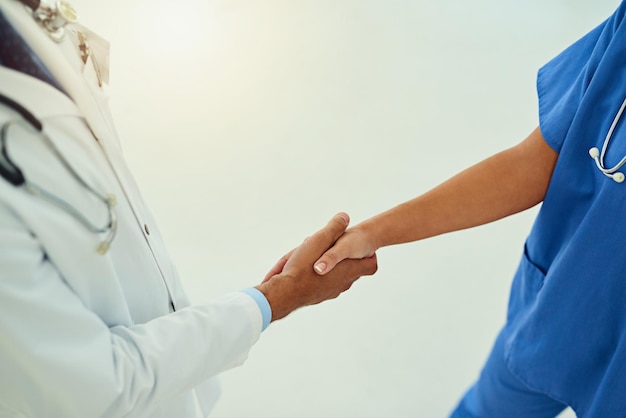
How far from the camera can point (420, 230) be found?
99cm

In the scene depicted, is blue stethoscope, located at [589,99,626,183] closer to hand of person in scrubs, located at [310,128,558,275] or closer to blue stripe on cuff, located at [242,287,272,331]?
hand of person in scrubs, located at [310,128,558,275]

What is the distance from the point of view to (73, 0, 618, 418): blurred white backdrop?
59.0 inches

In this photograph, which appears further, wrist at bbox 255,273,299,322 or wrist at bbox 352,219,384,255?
wrist at bbox 352,219,384,255

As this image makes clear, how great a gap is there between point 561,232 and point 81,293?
73 cm

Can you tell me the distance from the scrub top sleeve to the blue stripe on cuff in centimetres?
53

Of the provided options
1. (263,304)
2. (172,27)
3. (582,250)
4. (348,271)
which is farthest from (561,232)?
(172,27)

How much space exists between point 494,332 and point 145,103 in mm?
1621

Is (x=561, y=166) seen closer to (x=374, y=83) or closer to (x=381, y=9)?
(x=374, y=83)

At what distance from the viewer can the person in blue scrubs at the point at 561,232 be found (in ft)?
2.33

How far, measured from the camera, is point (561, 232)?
826mm

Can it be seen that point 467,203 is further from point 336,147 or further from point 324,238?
point 336,147

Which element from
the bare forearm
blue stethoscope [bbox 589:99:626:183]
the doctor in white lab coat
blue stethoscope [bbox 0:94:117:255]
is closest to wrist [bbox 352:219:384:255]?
the bare forearm

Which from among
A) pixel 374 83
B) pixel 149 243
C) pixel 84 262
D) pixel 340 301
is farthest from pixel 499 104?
pixel 84 262

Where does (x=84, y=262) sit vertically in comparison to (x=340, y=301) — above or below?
above
